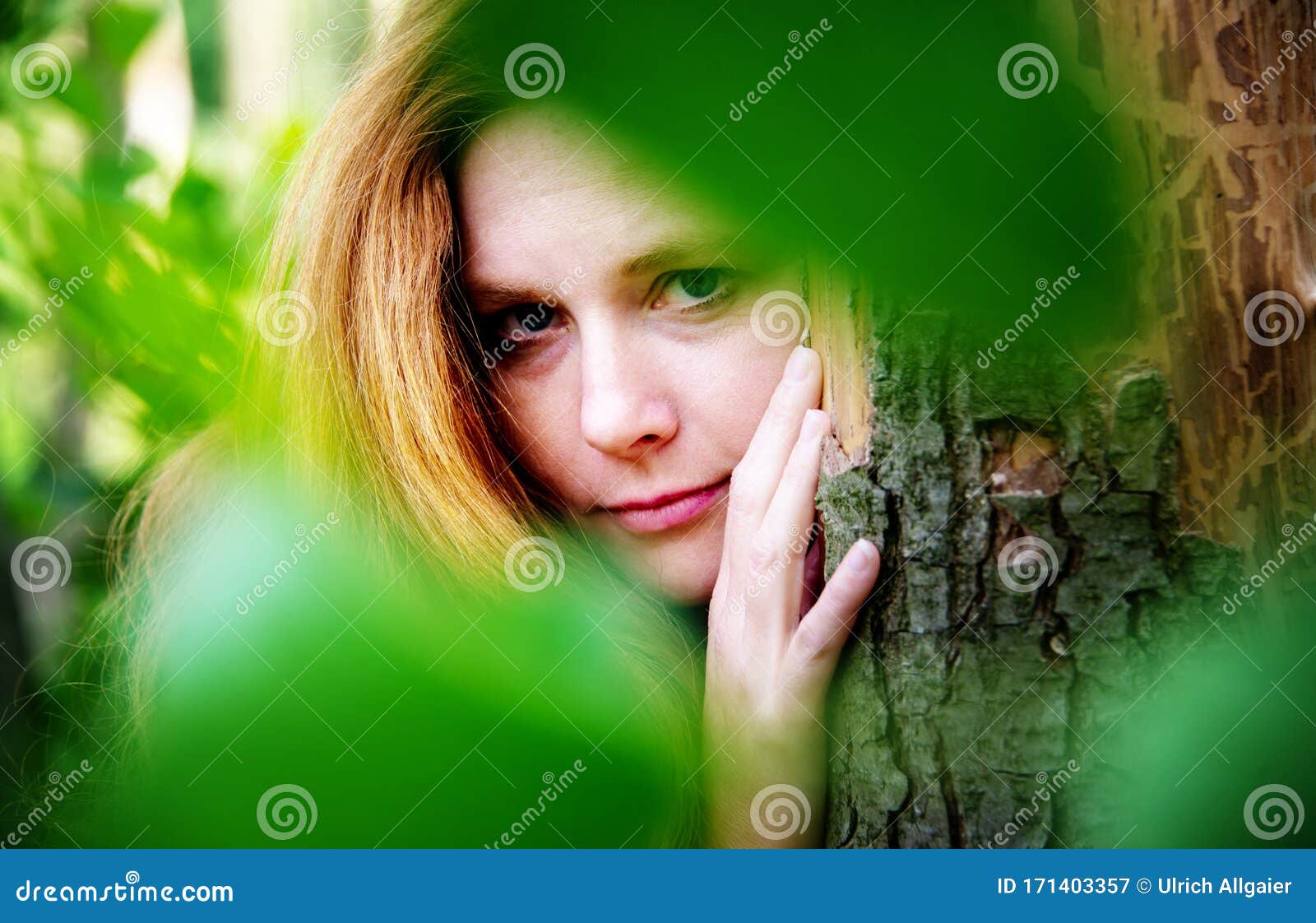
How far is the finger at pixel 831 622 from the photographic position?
1.04 m

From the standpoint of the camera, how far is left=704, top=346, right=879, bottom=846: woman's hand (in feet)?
3.76

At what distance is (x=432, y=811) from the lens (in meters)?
1.36

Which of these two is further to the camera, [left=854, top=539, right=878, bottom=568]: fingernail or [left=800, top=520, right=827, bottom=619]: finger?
[left=800, top=520, right=827, bottom=619]: finger

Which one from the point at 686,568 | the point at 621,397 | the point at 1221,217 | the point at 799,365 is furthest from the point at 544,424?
the point at 1221,217

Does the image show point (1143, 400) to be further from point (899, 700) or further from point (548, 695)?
point (548, 695)

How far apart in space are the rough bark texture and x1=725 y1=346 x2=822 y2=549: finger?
0.16 metres

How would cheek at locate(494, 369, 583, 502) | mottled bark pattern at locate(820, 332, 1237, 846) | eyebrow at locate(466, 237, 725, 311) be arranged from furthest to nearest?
cheek at locate(494, 369, 583, 502)
eyebrow at locate(466, 237, 725, 311)
mottled bark pattern at locate(820, 332, 1237, 846)

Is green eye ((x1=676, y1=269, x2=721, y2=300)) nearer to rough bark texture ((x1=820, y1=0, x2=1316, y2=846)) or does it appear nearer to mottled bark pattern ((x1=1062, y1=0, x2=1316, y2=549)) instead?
rough bark texture ((x1=820, y1=0, x2=1316, y2=846))

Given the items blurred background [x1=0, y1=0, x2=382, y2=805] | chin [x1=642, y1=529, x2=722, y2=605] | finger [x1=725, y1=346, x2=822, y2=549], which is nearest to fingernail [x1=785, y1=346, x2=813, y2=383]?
finger [x1=725, y1=346, x2=822, y2=549]

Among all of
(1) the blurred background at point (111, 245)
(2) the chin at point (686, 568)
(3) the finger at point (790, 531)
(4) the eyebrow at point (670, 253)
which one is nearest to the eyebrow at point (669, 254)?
(4) the eyebrow at point (670, 253)

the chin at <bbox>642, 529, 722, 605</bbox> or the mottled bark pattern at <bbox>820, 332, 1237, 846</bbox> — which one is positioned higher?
the mottled bark pattern at <bbox>820, 332, 1237, 846</bbox>

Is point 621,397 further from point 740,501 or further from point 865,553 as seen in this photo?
point 865,553

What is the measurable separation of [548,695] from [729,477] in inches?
15.5

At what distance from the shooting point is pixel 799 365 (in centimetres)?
119
